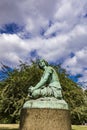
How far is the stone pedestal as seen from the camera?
36.7 feet

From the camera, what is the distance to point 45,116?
11.3 meters

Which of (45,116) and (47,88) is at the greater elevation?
(47,88)

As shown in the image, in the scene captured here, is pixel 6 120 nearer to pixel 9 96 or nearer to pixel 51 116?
pixel 9 96

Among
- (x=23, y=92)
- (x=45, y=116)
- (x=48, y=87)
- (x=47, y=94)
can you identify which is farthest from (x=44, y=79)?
(x=23, y=92)

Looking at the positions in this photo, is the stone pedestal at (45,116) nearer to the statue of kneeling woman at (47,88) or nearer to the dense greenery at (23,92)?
the statue of kneeling woman at (47,88)

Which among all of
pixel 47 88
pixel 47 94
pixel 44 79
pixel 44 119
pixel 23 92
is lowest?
pixel 44 119

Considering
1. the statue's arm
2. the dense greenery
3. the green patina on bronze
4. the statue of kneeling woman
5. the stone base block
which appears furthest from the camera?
the dense greenery

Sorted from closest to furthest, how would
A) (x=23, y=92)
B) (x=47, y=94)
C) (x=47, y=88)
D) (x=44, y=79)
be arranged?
(x=47, y=94)
(x=47, y=88)
(x=44, y=79)
(x=23, y=92)

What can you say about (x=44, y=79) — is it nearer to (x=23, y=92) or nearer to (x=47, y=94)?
(x=47, y=94)

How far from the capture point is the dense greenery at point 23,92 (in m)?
34.5

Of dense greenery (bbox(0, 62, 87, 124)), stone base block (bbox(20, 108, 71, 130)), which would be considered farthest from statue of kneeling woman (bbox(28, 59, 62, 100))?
dense greenery (bbox(0, 62, 87, 124))

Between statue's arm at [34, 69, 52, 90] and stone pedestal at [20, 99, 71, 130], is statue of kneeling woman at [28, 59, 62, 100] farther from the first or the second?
stone pedestal at [20, 99, 71, 130]

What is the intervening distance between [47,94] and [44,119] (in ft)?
2.97

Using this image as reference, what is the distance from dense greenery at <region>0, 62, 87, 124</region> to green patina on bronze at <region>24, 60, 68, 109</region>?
2161 cm
